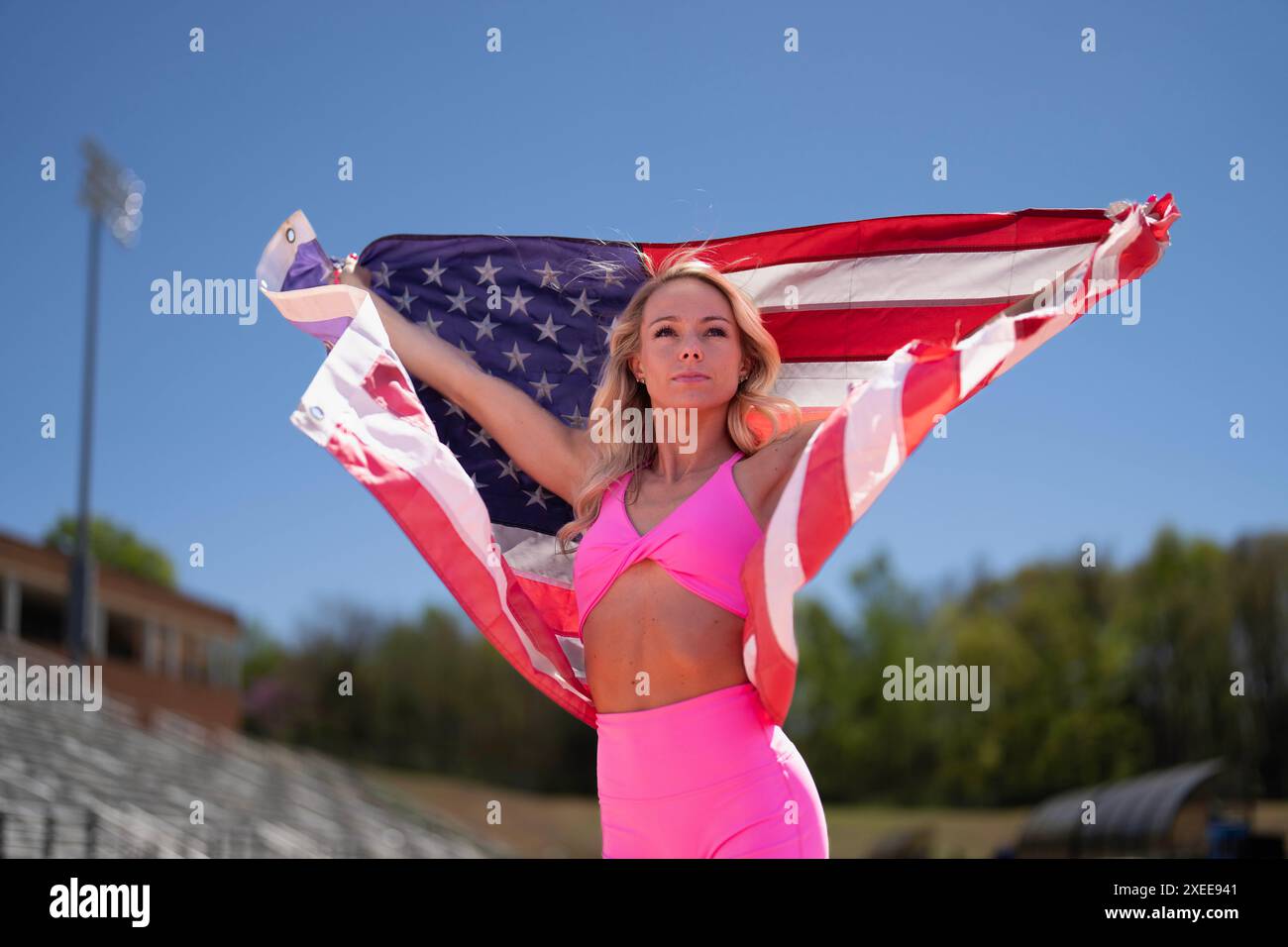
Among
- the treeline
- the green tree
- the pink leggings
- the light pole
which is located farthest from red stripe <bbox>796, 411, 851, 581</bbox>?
the green tree

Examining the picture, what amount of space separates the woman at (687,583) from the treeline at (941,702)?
2063 inches

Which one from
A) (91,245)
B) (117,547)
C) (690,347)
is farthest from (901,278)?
(117,547)

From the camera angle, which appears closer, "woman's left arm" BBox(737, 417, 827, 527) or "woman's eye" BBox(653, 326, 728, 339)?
"woman's left arm" BBox(737, 417, 827, 527)

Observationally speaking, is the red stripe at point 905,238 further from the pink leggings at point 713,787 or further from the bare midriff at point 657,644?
the pink leggings at point 713,787

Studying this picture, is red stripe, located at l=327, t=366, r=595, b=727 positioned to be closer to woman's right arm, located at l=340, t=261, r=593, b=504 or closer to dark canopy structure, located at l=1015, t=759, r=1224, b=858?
woman's right arm, located at l=340, t=261, r=593, b=504

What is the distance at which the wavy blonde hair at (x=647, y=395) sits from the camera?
130 inches

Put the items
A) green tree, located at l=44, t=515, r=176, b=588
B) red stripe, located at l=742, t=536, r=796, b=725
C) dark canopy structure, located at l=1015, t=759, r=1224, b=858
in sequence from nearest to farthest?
red stripe, located at l=742, t=536, r=796, b=725 → dark canopy structure, located at l=1015, t=759, r=1224, b=858 → green tree, located at l=44, t=515, r=176, b=588

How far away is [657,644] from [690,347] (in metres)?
0.76

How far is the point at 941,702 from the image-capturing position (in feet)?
200

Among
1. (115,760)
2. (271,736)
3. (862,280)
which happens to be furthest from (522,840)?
(862,280)

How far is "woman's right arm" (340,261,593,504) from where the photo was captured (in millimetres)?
3646

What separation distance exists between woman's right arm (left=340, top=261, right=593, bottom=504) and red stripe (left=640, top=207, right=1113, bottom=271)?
0.77 m

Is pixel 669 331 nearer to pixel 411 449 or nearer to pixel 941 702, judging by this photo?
pixel 411 449
